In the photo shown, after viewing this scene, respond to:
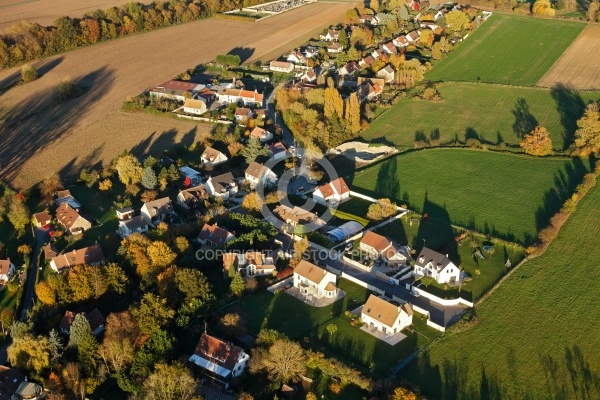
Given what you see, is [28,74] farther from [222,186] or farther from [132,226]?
[132,226]

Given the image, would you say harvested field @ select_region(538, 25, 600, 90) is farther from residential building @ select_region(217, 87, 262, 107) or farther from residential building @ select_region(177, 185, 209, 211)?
residential building @ select_region(177, 185, 209, 211)

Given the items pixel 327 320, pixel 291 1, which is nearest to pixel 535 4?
pixel 291 1

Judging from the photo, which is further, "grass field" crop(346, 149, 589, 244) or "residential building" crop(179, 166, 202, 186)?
"residential building" crop(179, 166, 202, 186)

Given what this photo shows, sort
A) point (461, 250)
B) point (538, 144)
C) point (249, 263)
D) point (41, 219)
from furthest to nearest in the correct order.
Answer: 1. point (538, 144)
2. point (41, 219)
3. point (461, 250)
4. point (249, 263)

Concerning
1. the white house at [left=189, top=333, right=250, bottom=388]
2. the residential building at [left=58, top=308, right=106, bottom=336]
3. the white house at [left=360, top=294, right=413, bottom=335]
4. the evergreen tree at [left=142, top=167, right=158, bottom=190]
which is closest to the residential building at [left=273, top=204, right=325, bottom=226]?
the evergreen tree at [left=142, top=167, right=158, bottom=190]

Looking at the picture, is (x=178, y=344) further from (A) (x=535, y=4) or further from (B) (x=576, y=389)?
(A) (x=535, y=4)

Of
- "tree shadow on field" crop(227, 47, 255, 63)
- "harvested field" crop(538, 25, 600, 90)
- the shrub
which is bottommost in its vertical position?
"harvested field" crop(538, 25, 600, 90)

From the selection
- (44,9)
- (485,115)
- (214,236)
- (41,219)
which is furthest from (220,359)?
(44,9)
